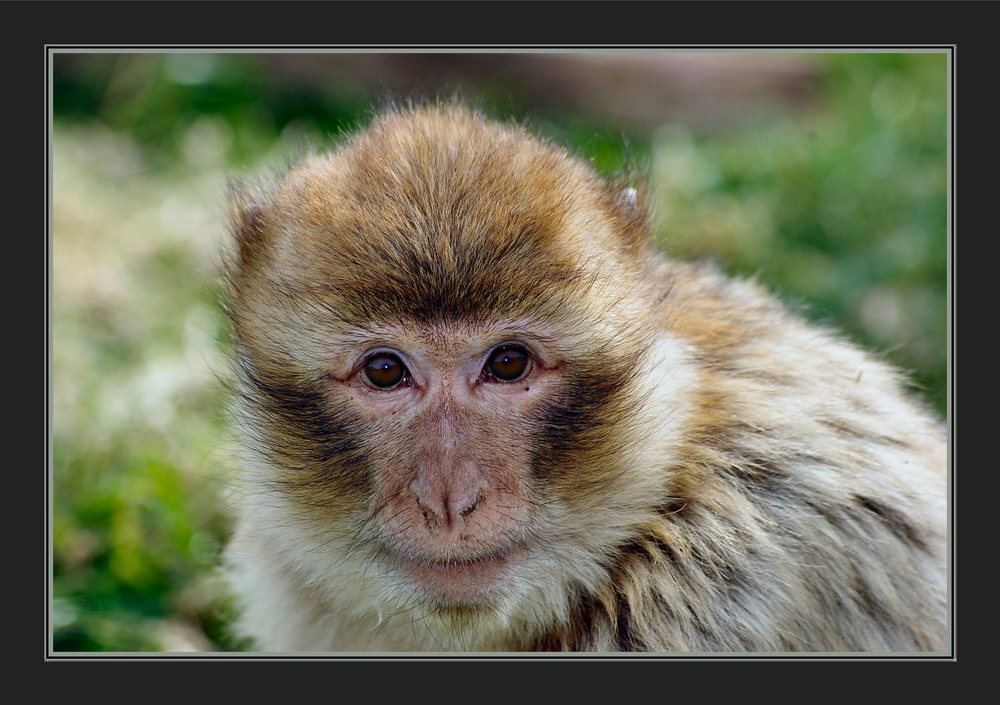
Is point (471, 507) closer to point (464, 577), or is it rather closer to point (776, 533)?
point (464, 577)

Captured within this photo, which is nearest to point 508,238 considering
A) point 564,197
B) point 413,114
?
point 564,197

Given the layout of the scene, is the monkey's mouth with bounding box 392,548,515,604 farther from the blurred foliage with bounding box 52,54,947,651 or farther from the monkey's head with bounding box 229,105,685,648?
the blurred foliage with bounding box 52,54,947,651

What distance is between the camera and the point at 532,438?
3.12 meters

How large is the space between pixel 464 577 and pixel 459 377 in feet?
2.15

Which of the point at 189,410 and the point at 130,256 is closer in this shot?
the point at 189,410

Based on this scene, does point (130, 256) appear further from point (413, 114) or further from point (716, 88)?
point (716, 88)

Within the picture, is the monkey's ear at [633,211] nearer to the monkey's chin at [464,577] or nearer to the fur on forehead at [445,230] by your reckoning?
the fur on forehead at [445,230]

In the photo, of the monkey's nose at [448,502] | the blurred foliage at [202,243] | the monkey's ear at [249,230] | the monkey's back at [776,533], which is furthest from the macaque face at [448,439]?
the blurred foliage at [202,243]

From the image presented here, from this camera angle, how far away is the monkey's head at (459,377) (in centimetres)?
310

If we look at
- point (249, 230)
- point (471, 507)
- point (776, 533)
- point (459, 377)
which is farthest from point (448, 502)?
point (249, 230)

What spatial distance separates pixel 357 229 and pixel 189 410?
2841 millimetres

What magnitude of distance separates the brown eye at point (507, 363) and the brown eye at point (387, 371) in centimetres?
31

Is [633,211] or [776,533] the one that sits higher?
[633,211]

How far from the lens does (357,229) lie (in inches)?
127
